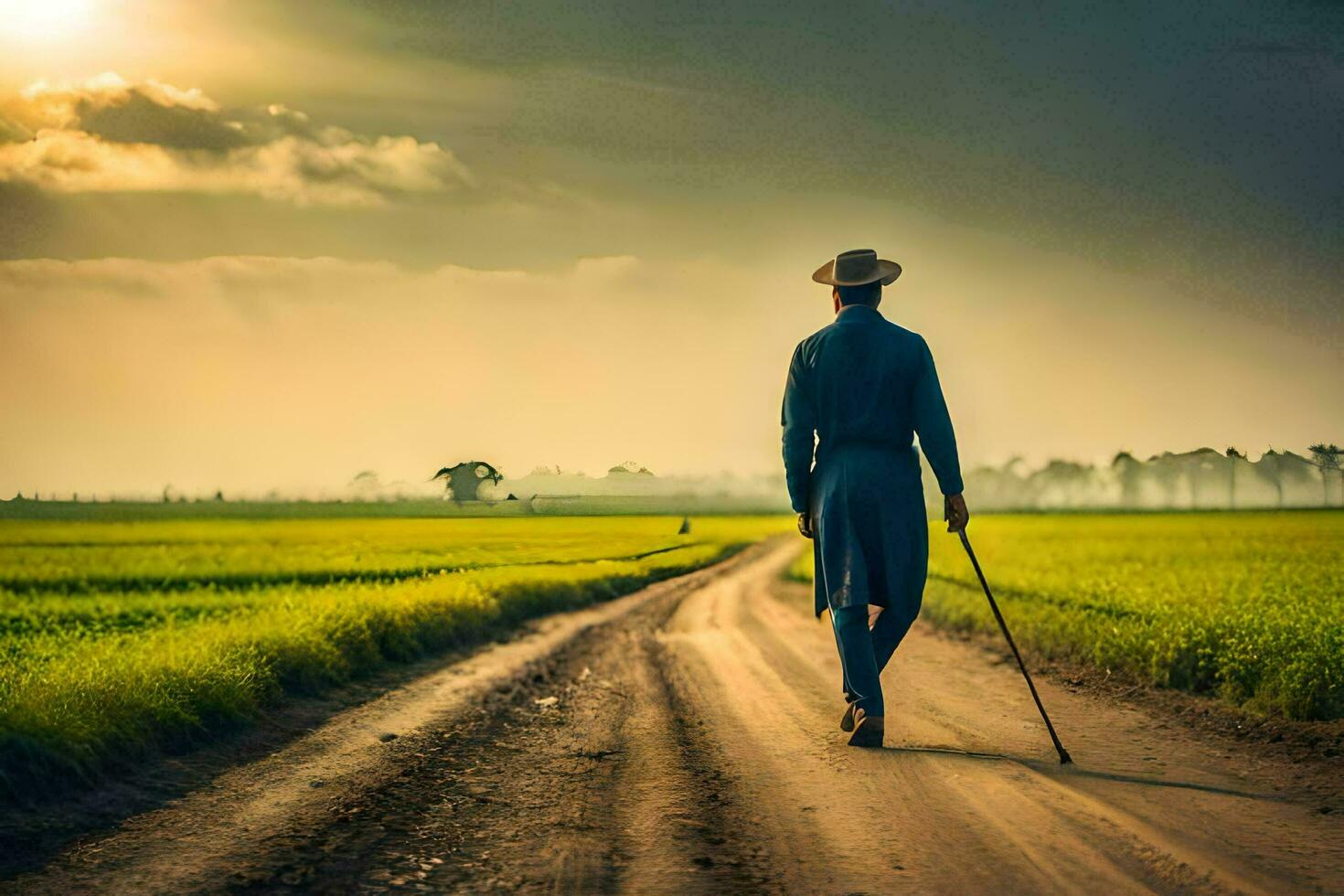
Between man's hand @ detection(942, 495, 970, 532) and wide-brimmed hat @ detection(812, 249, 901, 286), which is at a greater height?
wide-brimmed hat @ detection(812, 249, 901, 286)

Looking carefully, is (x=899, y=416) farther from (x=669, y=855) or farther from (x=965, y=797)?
(x=669, y=855)

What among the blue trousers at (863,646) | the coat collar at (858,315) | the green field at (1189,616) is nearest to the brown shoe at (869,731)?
the blue trousers at (863,646)

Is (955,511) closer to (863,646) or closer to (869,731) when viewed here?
(863,646)

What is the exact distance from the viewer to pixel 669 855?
4062 mm

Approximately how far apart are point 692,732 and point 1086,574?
15.1m

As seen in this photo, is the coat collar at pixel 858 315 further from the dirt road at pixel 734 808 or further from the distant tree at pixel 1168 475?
the distant tree at pixel 1168 475

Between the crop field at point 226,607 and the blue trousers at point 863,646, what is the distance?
4493 mm

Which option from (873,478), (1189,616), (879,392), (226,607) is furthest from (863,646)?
(226,607)

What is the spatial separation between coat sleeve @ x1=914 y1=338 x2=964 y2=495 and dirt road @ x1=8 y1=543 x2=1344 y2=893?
1.62 metres

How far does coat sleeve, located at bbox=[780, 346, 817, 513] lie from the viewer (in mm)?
6496

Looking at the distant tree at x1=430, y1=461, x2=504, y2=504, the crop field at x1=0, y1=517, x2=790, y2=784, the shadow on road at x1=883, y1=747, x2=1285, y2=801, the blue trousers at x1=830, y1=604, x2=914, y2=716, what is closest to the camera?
the shadow on road at x1=883, y1=747, x2=1285, y2=801

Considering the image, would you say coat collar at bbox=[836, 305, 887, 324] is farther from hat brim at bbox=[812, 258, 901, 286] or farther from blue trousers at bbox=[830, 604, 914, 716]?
blue trousers at bbox=[830, 604, 914, 716]

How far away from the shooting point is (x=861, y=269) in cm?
653

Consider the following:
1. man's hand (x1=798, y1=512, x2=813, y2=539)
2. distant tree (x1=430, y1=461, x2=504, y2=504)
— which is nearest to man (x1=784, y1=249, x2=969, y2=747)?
man's hand (x1=798, y1=512, x2=813, y2=539)
